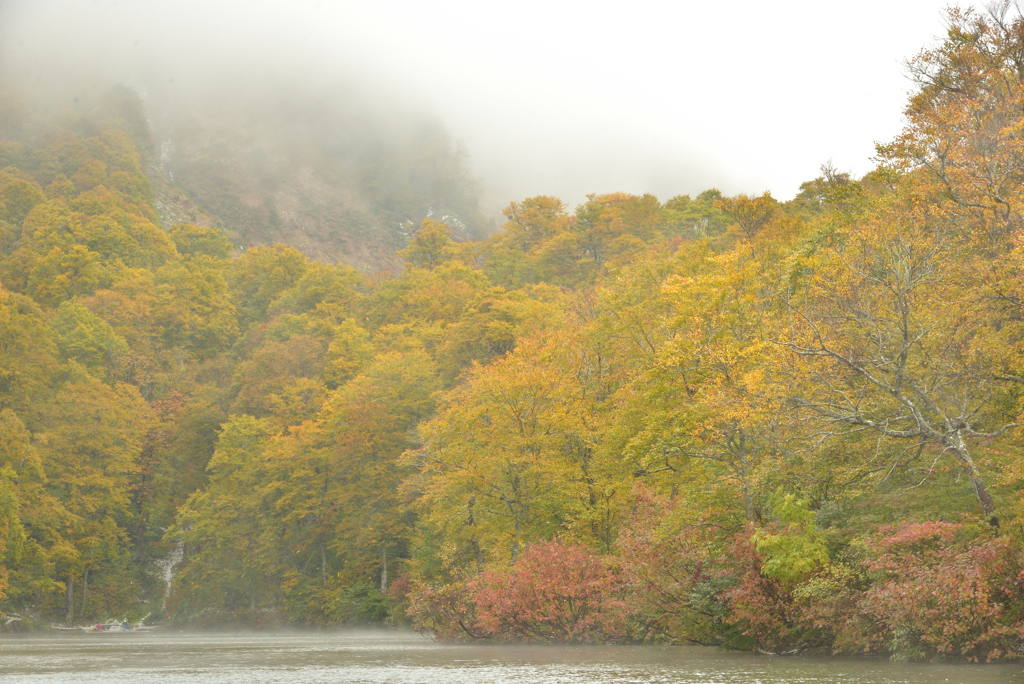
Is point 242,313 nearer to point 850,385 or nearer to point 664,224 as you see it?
point 664,224

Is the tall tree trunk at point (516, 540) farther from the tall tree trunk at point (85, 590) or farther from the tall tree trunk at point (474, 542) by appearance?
the tall tree trunk at point (85, 590)

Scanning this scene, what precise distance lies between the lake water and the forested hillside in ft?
3.99

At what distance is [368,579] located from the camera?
51375 millimetres

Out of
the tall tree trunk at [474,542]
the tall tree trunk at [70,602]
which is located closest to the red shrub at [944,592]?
the tall tree trunk at [474,542]

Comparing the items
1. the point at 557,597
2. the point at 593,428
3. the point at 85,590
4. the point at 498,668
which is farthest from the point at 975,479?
the point at 85,590

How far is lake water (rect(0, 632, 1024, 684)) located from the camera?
1513 cm

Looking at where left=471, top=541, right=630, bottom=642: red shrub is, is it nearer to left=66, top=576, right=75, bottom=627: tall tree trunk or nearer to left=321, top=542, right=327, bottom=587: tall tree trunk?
left=321, top=542, right=327, bottom=587: tall tree trunk

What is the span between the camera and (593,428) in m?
33.6

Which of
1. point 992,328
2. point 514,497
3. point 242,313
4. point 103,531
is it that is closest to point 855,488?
point 992,328

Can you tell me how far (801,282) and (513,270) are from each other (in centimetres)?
5431

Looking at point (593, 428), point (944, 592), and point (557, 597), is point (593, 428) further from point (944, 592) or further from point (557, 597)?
point (944, 592)

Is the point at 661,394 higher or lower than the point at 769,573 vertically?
higher

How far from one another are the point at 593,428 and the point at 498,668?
15609 millimetres

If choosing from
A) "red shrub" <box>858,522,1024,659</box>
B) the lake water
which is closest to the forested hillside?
"red shrub" <box>858,522,1024,659</box>
